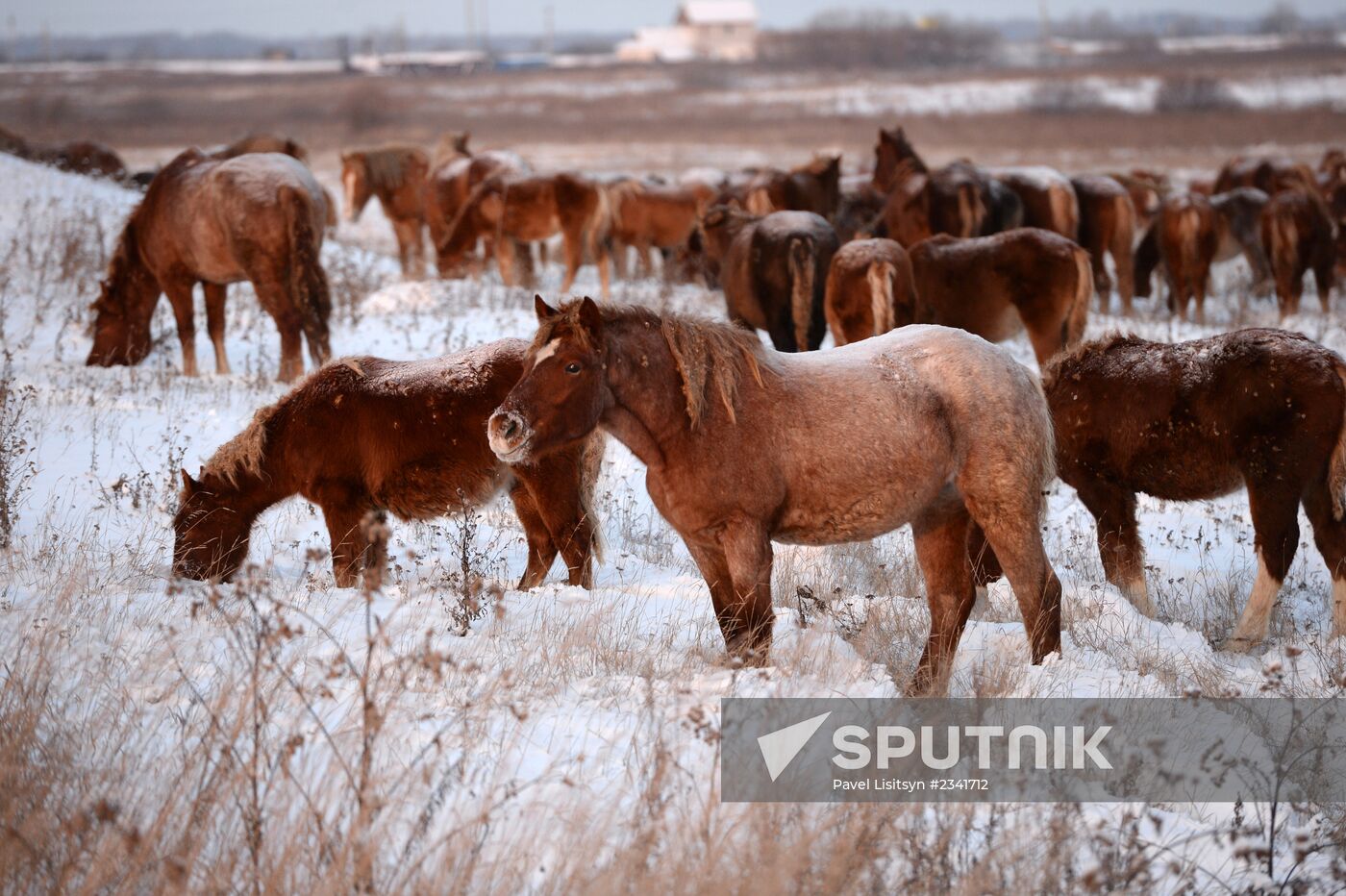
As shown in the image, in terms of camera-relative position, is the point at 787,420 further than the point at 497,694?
Yes

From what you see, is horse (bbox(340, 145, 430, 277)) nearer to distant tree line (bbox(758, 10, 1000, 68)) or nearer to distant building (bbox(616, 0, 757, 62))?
distant tree line (bbox(758, 10, 1000, 68))

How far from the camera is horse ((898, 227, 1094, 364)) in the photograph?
1130 cm

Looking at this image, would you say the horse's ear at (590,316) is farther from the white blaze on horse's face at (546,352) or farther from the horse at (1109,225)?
the horse at (1109,225)

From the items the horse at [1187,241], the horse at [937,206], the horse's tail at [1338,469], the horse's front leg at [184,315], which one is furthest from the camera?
the horse at [1187,241]

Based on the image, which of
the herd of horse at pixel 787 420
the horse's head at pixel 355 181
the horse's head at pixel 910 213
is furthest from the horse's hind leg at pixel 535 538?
the horse's head at pixel 355 181

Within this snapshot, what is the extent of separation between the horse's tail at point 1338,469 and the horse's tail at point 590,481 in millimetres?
3865

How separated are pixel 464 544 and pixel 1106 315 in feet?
42.8

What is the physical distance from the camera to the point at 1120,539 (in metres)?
7.27

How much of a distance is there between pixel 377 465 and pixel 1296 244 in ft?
53.6

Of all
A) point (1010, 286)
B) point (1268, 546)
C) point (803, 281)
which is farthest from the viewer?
point (803, 281)

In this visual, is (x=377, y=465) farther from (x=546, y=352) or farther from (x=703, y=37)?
(x=703, y=37)

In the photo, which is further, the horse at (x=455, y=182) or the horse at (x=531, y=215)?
the horse at (x=455, y=182)

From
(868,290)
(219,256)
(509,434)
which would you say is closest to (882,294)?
(868,290)

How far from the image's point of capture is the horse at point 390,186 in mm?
21750
